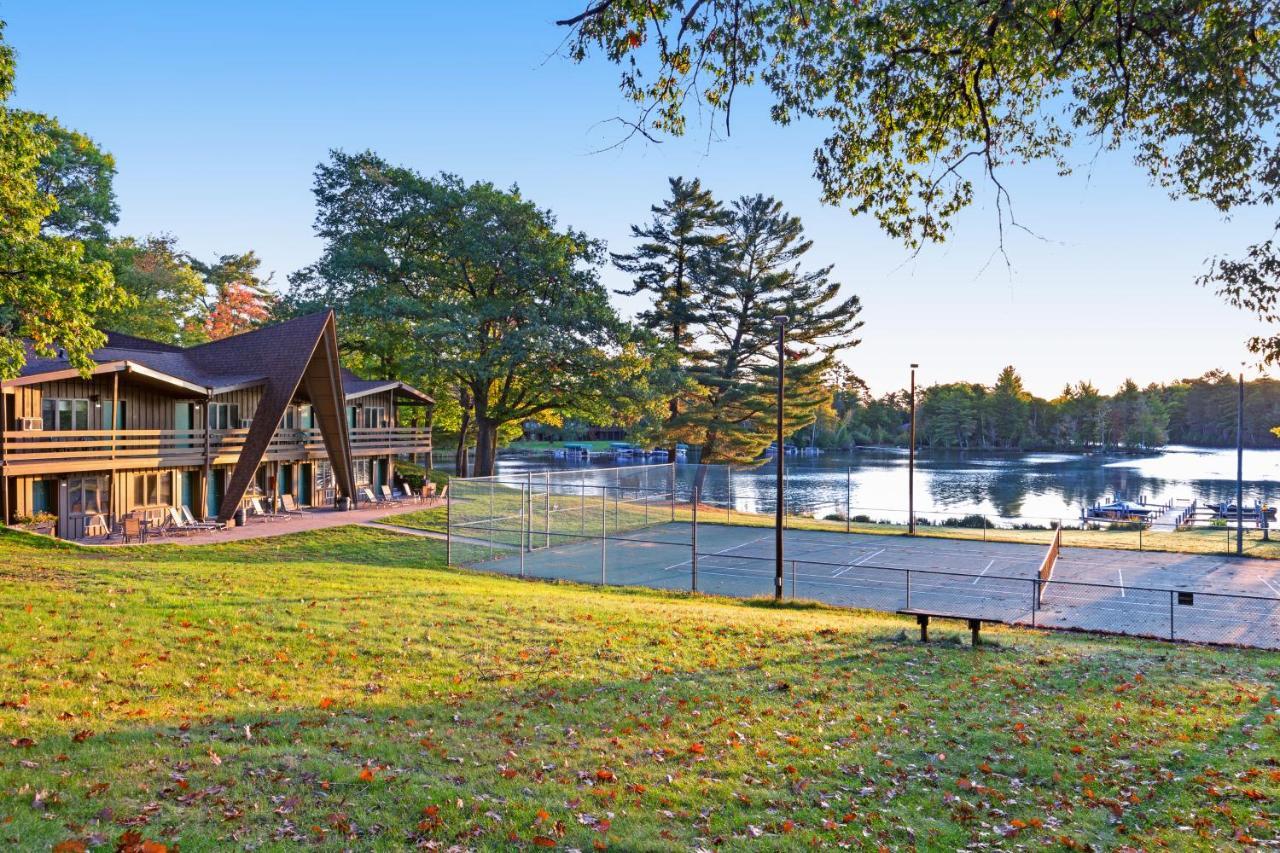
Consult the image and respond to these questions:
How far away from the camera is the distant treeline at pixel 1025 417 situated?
132750 mm

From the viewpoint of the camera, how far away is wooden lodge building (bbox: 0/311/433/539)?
21.6m

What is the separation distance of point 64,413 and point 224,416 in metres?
6.42

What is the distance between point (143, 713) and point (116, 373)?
20442mm

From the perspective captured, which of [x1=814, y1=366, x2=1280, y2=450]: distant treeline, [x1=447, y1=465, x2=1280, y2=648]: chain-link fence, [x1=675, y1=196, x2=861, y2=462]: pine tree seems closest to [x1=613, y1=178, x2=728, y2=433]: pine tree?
[x1=675, y1=196, x2=861, y2=462]: pine tree

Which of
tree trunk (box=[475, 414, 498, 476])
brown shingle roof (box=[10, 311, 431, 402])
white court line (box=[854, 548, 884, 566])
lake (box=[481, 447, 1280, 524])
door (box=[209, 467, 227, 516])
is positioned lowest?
lake (box=[481, 447, 1280, 524])

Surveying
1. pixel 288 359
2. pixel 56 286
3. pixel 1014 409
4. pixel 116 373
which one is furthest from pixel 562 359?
pixel 1014 409

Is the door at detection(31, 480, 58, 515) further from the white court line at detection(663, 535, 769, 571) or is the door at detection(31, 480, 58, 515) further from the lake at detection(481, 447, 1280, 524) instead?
the white court line at detection(663, 535, 769, 571)

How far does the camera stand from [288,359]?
91.7ft

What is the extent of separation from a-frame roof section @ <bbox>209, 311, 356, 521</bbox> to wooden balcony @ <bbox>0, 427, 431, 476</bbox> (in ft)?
5.05

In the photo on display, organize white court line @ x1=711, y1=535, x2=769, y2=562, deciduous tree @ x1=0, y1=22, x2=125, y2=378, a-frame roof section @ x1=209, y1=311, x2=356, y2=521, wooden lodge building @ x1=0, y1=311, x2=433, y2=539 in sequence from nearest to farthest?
deciduous tree @ x1=0, y1=22, x2=125, y2=378, wooden lodge building @ x1=0, y1=311, x2=433, y2=539, a-frame roof section @ x1=209, y1=311, x2=356, y2=521, white court line @ x1=711, y1=535, x2=769, y2=562

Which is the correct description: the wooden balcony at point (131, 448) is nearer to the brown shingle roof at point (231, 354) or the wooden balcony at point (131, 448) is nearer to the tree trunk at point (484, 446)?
the brown shingle roof at point (231, 354)

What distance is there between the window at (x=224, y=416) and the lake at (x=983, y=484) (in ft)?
45.8

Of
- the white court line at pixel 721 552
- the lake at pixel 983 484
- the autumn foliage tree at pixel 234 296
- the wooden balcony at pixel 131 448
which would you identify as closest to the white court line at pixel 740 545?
the white court line at pixel 721 552

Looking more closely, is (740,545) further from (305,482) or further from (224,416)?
(224,416)
